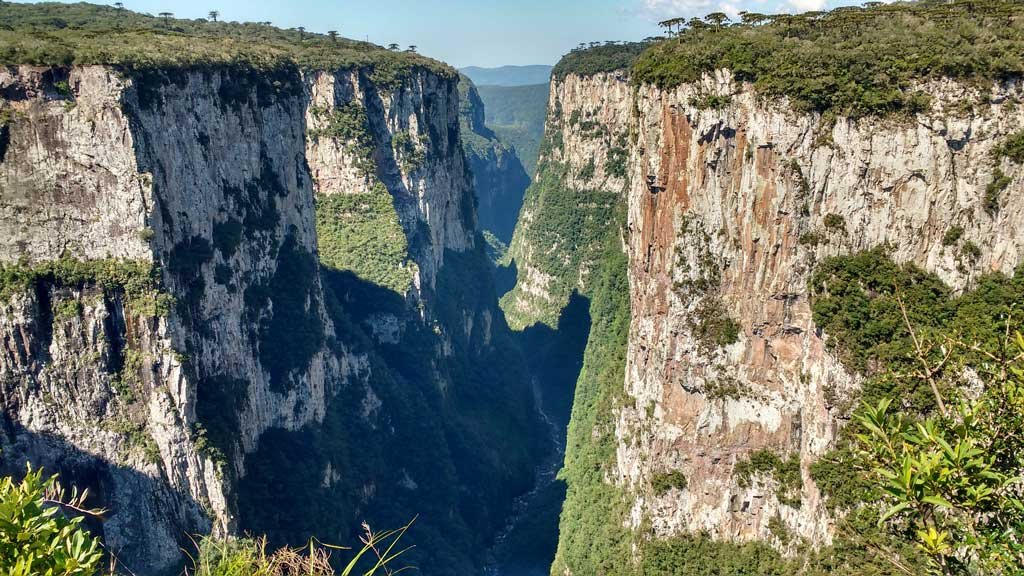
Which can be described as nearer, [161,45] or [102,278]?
[102,278]

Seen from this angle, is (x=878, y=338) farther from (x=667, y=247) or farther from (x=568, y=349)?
(x=568, y=349)

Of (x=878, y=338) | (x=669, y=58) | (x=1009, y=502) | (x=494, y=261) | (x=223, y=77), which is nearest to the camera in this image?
(x=1009, y=502)

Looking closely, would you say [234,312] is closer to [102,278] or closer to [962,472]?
[102,278]

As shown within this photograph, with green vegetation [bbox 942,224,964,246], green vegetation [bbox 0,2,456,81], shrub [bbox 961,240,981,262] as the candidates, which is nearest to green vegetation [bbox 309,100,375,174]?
green vegetation [bbox 0,2,456,81]

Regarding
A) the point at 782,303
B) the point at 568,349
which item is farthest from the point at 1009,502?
the point at 568,349

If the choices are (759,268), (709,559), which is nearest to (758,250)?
(759,268)

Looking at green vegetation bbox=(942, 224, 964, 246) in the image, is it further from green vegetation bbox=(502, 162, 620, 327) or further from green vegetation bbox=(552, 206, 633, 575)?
green vegetation bbox=(502, 162, 620, 327)
